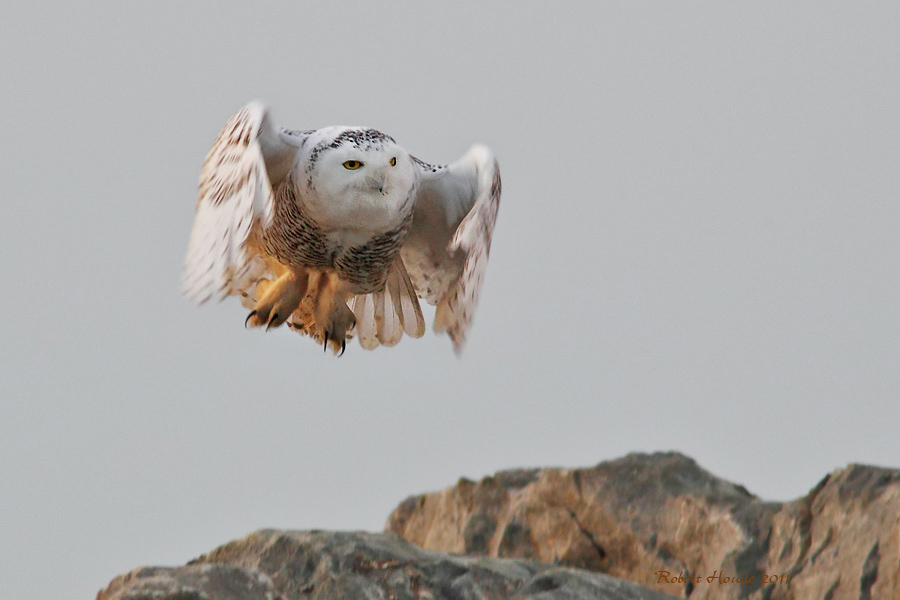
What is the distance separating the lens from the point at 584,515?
5480 millimetres

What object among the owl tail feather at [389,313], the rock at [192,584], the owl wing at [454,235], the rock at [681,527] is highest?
the owl wing at [454,235]

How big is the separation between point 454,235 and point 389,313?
764 millimetres

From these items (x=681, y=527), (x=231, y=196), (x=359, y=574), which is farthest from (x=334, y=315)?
(x=681, y=527)

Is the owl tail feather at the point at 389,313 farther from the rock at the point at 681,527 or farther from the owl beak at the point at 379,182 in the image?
the owl beak at the point at 379,182

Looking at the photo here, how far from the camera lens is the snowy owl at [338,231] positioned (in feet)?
13.6

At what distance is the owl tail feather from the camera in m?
5.64

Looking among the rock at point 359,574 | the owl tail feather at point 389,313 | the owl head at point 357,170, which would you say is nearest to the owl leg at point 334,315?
the owl tail feather at point 389,313

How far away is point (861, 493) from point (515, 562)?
150 cm

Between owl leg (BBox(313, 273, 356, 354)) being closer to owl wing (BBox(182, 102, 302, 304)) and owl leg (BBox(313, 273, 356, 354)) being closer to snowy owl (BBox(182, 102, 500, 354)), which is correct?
snowy owl (BBox(182, 102, 500, 354))

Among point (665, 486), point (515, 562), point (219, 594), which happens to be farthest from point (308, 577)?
point (665, 486)

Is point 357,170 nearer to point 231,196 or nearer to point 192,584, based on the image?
point 231,196

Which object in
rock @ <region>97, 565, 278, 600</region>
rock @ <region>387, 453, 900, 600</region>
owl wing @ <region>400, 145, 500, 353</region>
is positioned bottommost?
rock @ <region>387, 453, 900, 600</region>

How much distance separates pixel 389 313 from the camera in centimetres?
574

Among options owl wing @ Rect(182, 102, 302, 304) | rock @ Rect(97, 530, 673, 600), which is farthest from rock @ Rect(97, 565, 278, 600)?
owl wing @ Rect(182, 102, 302, 304)
